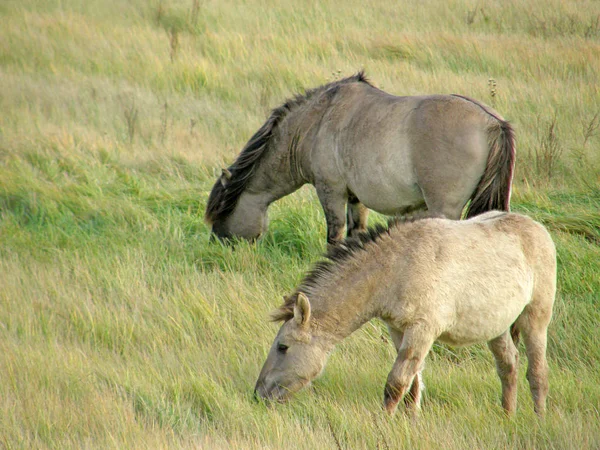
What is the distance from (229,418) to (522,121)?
22.2 feet

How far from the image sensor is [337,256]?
4113 millimetres

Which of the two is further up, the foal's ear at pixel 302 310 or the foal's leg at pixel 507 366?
the foal's ear at pixel 302 310

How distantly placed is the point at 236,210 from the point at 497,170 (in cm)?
277

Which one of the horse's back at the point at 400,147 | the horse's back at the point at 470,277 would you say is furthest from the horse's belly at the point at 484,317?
the horse's back at the point at 400,147

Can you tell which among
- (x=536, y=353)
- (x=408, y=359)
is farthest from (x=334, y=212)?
(x=408, y=359)

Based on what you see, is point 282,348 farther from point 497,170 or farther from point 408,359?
point 497,170

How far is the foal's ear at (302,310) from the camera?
3.82 m

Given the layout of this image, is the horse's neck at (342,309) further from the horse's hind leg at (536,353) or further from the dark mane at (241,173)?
the dark mane at (241,173)

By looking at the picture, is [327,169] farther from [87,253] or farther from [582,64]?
[582,64]

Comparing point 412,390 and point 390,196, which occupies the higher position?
point 390,196

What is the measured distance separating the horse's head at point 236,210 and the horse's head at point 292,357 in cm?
312

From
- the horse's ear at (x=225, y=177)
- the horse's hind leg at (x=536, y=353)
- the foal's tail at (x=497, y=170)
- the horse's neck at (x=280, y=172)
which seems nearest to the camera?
the horse's hind leg at (x=536, y=353)

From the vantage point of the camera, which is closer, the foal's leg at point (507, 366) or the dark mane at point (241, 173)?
the foal's leg at point (507, 366)

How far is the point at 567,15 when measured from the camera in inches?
533
